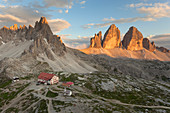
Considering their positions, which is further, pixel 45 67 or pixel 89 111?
pixel 45 67

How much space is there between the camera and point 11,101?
4925 centimetres

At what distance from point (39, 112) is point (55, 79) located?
35.4 metres

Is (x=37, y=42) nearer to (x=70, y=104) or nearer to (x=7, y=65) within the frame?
(x=7, y=65)

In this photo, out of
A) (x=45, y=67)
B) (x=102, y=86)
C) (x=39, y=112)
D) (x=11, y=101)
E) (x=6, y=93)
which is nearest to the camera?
(x=39, y=112)

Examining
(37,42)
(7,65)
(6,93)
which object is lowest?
(6,93)

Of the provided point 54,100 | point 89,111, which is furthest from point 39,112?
point 89,111

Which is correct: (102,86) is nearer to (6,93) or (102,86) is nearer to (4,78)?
(6,93)

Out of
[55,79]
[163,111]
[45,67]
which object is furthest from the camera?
[45,67]

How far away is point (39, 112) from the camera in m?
34.9

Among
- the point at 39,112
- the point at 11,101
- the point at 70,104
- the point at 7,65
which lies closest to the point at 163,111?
the point at 70,104

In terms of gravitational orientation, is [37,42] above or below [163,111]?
above

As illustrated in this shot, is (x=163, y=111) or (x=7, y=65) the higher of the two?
(x=7, y=65)

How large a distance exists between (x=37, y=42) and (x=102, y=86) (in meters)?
133

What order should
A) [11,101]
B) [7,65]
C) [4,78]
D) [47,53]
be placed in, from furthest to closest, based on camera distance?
[47,53] → [7,65] → [4,78] → [11,101]
